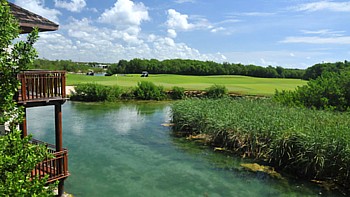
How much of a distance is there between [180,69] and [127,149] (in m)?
67.7

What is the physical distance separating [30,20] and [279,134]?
1133cm

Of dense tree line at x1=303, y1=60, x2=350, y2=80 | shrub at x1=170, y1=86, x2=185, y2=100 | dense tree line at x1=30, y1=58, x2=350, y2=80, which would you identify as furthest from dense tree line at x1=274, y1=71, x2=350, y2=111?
dense tree line at x1=30, y1=58, x2=350, y2=80

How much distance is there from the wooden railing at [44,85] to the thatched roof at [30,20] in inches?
53.0

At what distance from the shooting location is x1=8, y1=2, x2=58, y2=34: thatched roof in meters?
8.62

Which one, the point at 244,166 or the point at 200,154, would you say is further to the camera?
the point at 200,154

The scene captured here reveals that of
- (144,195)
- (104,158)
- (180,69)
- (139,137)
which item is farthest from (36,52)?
(180,69)

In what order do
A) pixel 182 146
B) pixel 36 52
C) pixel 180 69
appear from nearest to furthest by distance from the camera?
pixel 36 52 → pixel 182 146 → pixel 180 69

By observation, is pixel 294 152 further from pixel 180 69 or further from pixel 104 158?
pixel 180 69

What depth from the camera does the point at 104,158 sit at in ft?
50.9

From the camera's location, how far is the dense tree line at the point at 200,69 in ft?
265

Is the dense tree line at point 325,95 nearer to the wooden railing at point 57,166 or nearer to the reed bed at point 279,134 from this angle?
the reed bed at point 279,134

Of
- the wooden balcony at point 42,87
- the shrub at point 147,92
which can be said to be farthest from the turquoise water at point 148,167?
the shrub at point 147,92

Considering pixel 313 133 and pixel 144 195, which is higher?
pixel 313 133

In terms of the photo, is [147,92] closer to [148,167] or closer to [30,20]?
[148,167]
